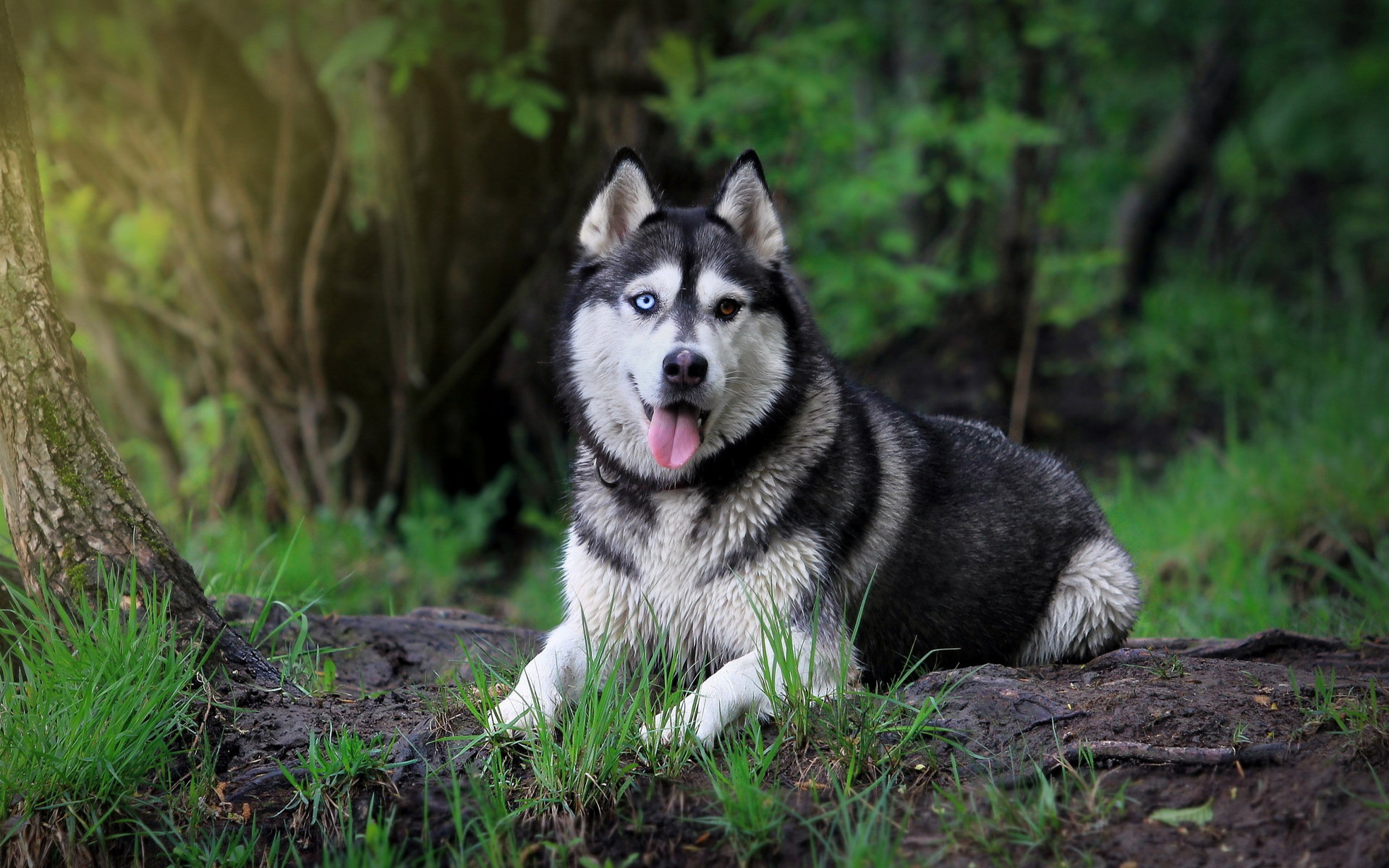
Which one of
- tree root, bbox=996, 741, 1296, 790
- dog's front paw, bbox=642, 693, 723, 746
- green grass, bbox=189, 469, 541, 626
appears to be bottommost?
green grass, bbox=189, 469, 541, 626

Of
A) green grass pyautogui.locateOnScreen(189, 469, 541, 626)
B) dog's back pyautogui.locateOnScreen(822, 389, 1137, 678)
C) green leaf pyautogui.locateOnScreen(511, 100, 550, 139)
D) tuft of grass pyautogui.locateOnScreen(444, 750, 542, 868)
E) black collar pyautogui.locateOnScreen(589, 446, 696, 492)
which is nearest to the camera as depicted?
tuft of grass pyautogui.locateOnScreen(444, 750, 542, 868)

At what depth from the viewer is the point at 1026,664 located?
13.3ft

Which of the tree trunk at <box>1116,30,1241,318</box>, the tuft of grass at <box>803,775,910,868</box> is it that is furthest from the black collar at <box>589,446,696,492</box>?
the tree trunk at <box>1116,30,1241,318</box>

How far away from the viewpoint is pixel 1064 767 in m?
2.82

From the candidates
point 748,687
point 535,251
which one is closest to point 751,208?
point 748,687

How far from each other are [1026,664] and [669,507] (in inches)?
59.1

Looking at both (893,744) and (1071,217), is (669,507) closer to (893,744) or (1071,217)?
(893,744)

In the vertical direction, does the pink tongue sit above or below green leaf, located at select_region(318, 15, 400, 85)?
below

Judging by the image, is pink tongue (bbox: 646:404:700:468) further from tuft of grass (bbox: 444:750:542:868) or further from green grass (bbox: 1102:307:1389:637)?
green grass (bbox: 1102:307:1389:637)

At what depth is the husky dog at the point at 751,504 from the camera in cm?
343

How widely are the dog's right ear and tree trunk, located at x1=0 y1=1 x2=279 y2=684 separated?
168 cm

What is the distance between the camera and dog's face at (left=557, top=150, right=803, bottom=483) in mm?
3471

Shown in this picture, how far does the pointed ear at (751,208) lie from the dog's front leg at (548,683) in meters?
1.45

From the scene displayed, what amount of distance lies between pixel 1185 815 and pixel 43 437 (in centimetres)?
326
